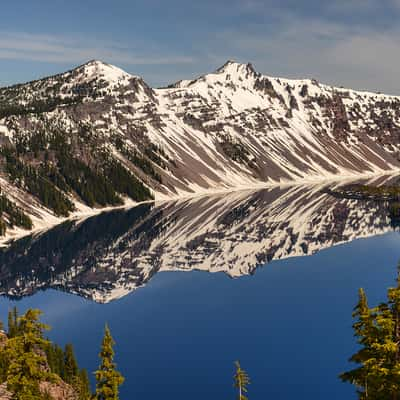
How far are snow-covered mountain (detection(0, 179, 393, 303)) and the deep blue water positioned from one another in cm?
603

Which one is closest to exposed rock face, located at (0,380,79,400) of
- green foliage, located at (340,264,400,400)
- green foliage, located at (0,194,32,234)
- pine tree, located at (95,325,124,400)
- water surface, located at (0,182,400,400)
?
pine tree, located at (95,325,124,400)

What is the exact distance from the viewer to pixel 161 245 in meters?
148

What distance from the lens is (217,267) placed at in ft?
412

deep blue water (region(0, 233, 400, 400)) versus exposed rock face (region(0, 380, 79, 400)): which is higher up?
deep blue water (region(0, 233, 400, 400))

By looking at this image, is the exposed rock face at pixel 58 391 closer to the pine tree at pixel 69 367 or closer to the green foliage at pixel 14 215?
the pine tree at pixel 69 367

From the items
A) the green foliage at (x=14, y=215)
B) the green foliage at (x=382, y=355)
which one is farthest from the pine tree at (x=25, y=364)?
the green foliage at (x=14, y=215)

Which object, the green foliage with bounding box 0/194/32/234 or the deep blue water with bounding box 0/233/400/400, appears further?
the green foliage with bounding box 0/194/32/234

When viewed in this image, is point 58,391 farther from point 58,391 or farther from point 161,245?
point 161,245

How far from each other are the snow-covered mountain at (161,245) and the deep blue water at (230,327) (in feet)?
19.8

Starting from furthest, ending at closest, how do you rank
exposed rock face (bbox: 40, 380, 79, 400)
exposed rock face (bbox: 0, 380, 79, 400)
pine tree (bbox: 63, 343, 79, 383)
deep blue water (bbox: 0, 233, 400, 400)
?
deep blue water (bbox: 0, 233, 400, 400)
pine tree (bbox: 63, 343, 79, 383)
exposed rock face (bbox: 40, 380, 79, 400)
exposed rock face (bbox: 0, 380, 79, 400)

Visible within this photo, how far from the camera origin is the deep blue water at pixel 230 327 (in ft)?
220

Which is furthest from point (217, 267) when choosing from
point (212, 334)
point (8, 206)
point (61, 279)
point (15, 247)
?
point (8, 206)

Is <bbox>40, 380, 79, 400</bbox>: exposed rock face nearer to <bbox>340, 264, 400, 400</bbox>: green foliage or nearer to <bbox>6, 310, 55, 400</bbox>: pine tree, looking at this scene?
<bbox>6, 310, 55, 400</bbox>: pine tree

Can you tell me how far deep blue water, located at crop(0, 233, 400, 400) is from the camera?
2640 inches
